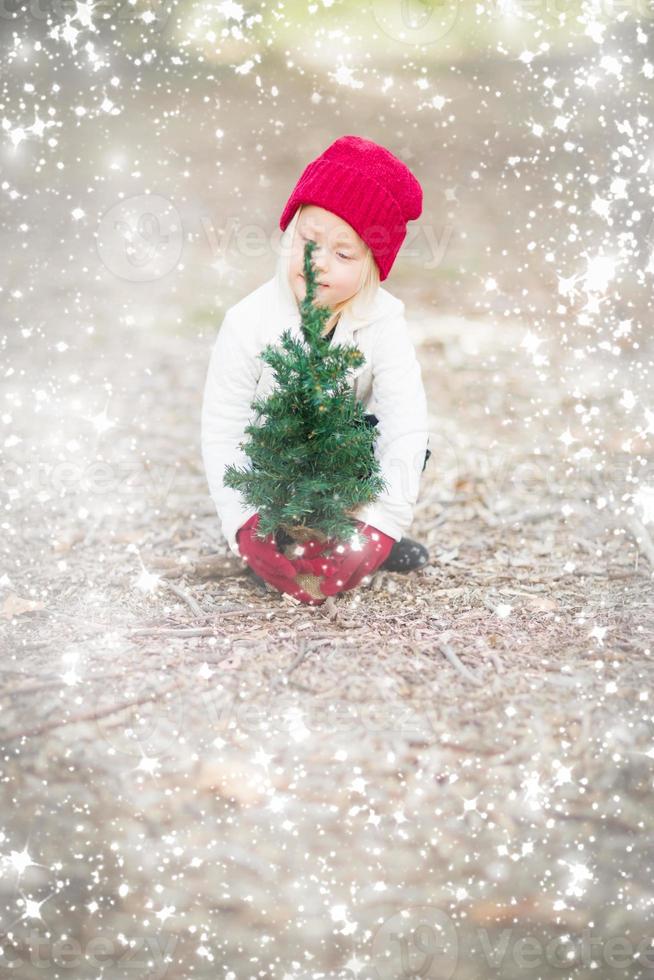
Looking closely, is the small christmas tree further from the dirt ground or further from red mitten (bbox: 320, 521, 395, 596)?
the dirt ground

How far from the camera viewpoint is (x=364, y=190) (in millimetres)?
1481

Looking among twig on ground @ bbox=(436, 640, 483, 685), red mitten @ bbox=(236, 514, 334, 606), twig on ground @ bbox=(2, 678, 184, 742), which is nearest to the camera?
twig on ground @ bbox=(2, 678, 184, 742)

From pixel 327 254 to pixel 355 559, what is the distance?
0.53 m

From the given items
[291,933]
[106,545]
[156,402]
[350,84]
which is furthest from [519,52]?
[291,933]

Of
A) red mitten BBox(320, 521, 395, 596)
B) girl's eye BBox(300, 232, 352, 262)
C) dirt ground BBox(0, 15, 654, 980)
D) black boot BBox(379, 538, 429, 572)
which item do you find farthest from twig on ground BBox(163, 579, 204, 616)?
girl's eye BBox(300, 232, 352, 262)

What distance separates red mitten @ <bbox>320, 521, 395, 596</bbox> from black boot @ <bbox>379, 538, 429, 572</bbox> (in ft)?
0.62

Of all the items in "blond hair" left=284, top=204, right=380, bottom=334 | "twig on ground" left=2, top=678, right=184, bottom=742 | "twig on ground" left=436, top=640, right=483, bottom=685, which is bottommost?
"twig on ground" left=2, top=678, right=184, bottom=742

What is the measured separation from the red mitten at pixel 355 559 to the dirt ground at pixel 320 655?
5cm

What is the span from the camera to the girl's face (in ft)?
4.90

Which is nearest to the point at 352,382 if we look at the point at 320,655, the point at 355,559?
the point at 355,559

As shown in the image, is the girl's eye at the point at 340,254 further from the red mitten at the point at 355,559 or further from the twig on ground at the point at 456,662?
the twig on ground at the point at 456,662

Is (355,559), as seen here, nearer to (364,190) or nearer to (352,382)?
(352,382)

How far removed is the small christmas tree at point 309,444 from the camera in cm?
144

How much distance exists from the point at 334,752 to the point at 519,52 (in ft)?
5.99
